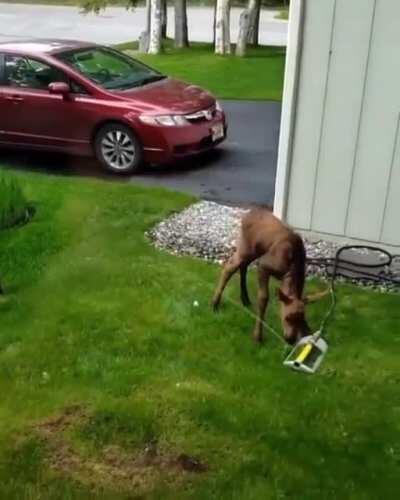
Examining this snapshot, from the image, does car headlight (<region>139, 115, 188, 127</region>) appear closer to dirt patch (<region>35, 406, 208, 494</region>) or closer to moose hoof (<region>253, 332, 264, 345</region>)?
moose hoof (<region>253, 332, 264, 345</region>)

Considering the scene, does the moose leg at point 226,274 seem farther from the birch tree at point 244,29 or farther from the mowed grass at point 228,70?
the birch tree at point 244,29

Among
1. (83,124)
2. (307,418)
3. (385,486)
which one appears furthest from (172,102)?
(385,486)

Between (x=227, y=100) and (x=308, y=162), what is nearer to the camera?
(x=308, y=162)

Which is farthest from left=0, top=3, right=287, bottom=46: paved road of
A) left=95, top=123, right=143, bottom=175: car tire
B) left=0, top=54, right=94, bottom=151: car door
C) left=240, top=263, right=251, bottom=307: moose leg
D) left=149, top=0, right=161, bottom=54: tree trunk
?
left=240, top=263, right=251, bottom=307: moose leg

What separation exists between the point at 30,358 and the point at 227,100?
10430mm

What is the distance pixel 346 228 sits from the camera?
702 cm

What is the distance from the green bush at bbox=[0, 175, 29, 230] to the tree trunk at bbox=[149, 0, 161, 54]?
42.4 ft

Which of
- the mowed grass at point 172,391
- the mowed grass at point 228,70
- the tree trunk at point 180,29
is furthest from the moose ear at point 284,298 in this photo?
the tree trunk at point 180,29

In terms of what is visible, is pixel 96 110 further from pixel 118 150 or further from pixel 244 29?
pixel 244 29

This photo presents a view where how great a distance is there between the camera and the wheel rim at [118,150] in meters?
9.57

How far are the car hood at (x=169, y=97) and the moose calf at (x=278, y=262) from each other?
4.56m

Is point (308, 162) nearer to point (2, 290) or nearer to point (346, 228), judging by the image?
point (346, 228)

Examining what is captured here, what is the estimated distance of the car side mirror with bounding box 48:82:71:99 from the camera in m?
9.65

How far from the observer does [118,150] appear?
9.66 metres
